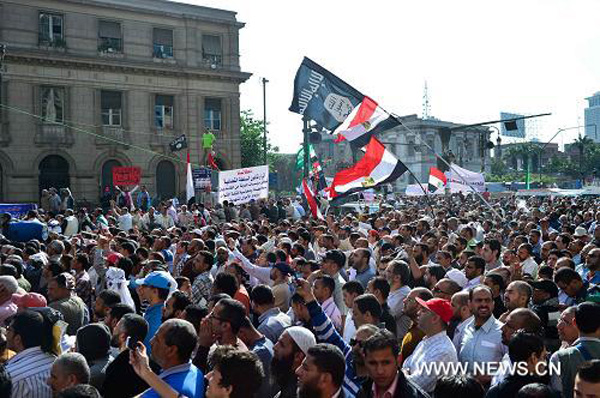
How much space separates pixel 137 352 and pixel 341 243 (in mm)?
9367

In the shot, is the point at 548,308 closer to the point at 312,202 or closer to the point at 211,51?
the point at 312,202

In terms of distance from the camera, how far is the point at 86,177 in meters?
33.8

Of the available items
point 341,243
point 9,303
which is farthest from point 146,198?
point 9,303

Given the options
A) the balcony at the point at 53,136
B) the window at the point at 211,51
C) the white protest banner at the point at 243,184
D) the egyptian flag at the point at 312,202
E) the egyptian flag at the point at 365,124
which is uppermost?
the window at the point at 211,51

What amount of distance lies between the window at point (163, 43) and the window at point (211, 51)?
2035 mm

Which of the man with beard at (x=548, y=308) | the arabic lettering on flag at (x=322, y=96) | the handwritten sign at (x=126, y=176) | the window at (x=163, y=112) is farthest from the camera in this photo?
the window at (x=163, y=112)

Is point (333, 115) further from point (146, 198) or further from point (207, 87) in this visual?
point (207, 87)

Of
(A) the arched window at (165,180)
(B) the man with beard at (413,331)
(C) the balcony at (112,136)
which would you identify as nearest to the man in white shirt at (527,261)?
(B) the man with beard at (413,331)

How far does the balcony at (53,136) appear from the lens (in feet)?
107

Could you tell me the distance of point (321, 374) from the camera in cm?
400

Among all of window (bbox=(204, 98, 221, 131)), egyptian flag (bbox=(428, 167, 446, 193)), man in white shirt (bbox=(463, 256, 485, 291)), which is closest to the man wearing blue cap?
man in white shirt (bbox=(463, 256, 485, 291))

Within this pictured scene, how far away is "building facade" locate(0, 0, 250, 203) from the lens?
3195 centimetres

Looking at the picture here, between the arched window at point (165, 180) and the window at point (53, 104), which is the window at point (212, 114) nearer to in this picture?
the arched window at point (165, 180)

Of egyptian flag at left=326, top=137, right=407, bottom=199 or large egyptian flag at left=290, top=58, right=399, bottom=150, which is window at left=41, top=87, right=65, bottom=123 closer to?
large egyptian flag at left=290, top=58, right=399, bottom=150
